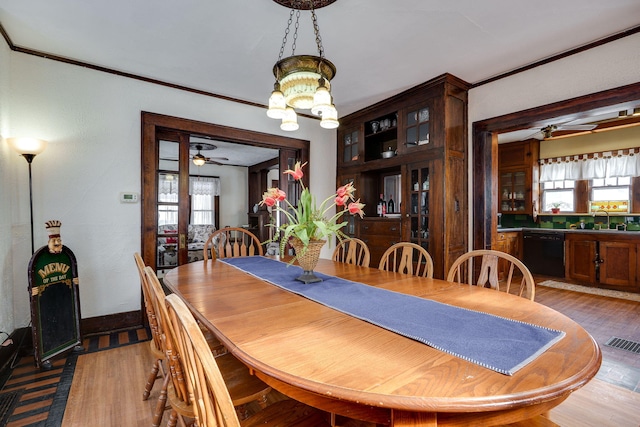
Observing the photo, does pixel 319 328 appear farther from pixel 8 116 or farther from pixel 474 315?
pixel 8 116

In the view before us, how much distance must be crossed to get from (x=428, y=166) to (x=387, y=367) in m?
2.97

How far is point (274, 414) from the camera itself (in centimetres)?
110

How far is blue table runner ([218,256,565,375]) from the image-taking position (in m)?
0.89

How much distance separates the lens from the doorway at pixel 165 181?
3.28m

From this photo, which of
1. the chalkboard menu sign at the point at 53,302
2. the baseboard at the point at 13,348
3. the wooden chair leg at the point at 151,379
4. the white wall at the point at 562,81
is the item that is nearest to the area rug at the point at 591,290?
the white wall at the point at 562,81

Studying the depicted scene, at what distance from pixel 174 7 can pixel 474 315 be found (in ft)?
8.67

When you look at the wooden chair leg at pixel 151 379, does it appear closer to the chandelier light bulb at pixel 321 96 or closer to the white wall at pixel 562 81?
the chandelier light bulb at pixel 321 96

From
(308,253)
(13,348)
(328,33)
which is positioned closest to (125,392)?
(13,348)

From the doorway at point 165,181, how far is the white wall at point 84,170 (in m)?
0.09

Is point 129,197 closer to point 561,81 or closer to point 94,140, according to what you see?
point 94,140

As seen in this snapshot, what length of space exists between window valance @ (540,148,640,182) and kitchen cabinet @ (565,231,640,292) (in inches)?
51.7

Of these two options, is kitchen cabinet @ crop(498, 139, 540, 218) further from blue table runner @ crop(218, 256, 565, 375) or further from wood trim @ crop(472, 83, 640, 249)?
blue table runner @ crop(218, 256, 565, 375)

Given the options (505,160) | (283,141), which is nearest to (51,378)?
(283,141)

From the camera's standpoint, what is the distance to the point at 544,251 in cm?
546
